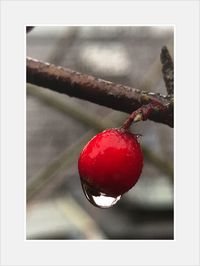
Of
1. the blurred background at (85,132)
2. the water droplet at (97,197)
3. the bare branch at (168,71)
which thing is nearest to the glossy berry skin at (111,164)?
the water droplet at (97,197)

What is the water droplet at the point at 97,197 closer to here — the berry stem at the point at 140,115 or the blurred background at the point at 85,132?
the berry stem at the point at 140,115

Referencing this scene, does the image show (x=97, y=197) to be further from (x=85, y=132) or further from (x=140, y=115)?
(x=85, y=132)

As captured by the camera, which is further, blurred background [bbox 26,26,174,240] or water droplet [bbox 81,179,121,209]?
blurred background [bbox 26,26,174,240]

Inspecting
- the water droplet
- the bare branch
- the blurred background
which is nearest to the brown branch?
the bare branch

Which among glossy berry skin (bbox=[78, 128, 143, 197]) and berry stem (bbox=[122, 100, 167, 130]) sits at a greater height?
berry stem (bbox=[122, 100, 167, 130])

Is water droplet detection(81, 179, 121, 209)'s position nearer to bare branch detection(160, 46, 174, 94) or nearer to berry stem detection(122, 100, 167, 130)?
berry stem detection(122, 100, 167, 130)

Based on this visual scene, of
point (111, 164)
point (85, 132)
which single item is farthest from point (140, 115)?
point (85, 132)
